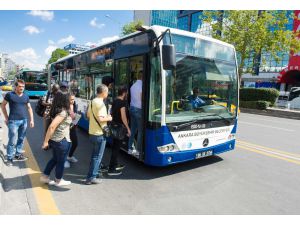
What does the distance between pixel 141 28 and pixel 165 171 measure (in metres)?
2.81

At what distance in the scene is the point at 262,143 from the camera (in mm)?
7836

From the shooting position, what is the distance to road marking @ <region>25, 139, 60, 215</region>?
3.39m

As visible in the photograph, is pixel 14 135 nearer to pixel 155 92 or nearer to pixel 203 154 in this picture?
pixel 155 92

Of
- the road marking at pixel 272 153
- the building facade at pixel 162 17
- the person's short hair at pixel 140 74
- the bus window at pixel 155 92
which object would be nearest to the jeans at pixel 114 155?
the bus window at pixel 155 92

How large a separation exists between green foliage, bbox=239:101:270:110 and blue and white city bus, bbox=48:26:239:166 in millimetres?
16098

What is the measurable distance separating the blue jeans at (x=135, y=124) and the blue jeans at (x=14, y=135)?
232 centimetres

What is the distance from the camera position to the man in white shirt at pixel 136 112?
481 cm

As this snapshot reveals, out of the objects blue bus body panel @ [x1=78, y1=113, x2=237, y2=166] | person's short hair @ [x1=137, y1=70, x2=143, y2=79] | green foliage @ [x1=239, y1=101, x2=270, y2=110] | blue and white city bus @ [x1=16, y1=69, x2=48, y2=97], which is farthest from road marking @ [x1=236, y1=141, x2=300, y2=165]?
blue and white city bus @ [x1=16, y1=69, x2=48, y2=97]

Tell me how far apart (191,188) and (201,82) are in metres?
2.15

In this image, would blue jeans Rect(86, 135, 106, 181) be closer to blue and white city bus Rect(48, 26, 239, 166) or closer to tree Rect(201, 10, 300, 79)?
blue and white city bus Rect(48, 26, 239, 166)

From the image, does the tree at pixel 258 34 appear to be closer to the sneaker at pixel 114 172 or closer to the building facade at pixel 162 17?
the sneaker at pixel 114 172
